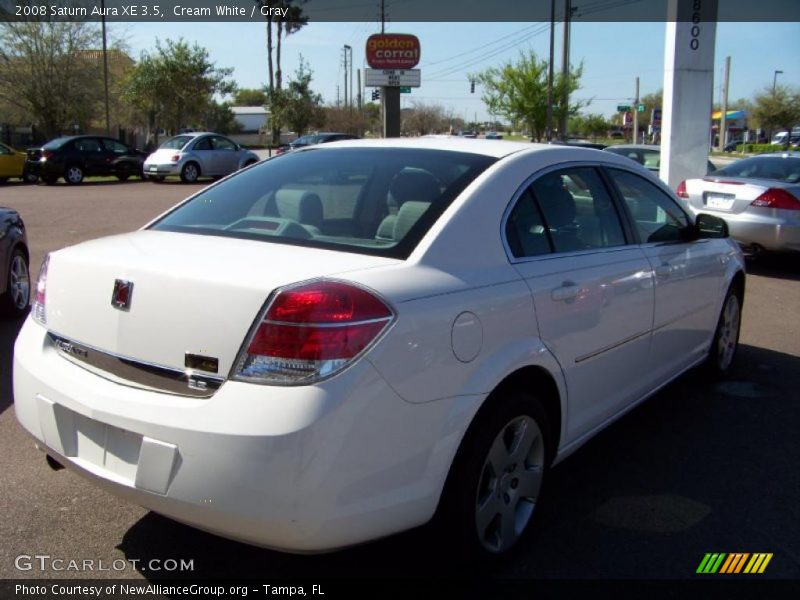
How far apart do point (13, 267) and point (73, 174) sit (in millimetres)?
20214

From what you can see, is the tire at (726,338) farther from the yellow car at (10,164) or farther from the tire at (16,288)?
the yellow car at (10,164)

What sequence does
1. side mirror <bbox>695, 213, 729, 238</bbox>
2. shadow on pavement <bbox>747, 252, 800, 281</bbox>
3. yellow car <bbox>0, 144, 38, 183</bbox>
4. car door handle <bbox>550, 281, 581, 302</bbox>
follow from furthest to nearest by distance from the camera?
yellow car <bbox>0, 144, 38, 183</bbox>
shadow on pavement <bbox>747, 252, 800, 281</bbox>
side mirror <bbox>695, 213, 729, 238</bbox>
car door handle <bbox>550, 281, 581, 302</bbox>

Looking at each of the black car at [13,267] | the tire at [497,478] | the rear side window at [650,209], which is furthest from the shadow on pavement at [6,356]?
the rear side window at [650,209]

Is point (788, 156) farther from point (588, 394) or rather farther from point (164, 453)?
point (164, 453)

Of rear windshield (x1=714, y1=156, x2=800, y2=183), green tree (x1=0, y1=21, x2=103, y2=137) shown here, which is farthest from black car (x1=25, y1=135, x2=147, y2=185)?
rear windshield (x1=714, y1=156, x2=800, y2=183)

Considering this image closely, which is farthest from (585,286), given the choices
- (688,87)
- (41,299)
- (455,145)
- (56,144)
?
(56,144)

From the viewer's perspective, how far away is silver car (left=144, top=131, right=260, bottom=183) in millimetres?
25812

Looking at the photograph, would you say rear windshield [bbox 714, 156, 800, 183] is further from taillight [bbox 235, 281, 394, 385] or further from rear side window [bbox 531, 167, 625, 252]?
taillight [bbox 235, 281, 394, 385]

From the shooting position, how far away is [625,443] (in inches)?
171

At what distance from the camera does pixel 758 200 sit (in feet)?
30.6

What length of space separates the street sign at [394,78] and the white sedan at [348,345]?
22795mm

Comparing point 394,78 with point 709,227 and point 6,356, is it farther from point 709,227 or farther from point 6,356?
point 709,227

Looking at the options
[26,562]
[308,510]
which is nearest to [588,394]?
[308,510]

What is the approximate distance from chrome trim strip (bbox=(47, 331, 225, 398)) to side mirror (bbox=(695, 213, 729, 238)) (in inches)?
133
